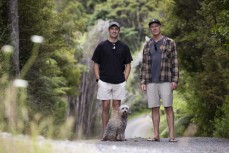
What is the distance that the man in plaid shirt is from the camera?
9.83 meters

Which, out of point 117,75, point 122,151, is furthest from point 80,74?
point 122,151

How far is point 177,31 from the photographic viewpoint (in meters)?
18.8

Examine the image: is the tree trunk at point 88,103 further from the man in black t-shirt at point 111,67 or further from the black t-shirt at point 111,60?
the black t-shirt at point 111,60

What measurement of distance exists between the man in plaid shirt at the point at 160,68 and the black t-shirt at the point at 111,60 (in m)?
0.45

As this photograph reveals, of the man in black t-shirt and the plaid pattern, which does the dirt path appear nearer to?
the man in black t-shirt

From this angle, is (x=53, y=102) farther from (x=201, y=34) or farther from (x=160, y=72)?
(x=160, y=72)

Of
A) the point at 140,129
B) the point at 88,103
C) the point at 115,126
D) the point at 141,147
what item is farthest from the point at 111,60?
the point at 140,129

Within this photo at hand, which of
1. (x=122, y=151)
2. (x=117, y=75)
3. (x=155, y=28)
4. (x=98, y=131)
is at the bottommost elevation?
(x=98, y=131)

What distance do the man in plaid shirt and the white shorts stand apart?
501 mm

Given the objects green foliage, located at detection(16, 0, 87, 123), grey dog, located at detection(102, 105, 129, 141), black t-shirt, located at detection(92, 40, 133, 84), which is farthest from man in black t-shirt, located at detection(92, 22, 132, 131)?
green foliage, located at detection(16, 0, 87, 123)

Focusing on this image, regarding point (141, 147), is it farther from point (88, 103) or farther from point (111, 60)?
point (88, 103)

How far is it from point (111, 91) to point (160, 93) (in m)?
1.00

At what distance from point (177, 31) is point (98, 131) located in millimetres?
6349

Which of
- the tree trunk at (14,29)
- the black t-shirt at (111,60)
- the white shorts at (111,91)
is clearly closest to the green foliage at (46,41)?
the tree trunk at (14,29)
